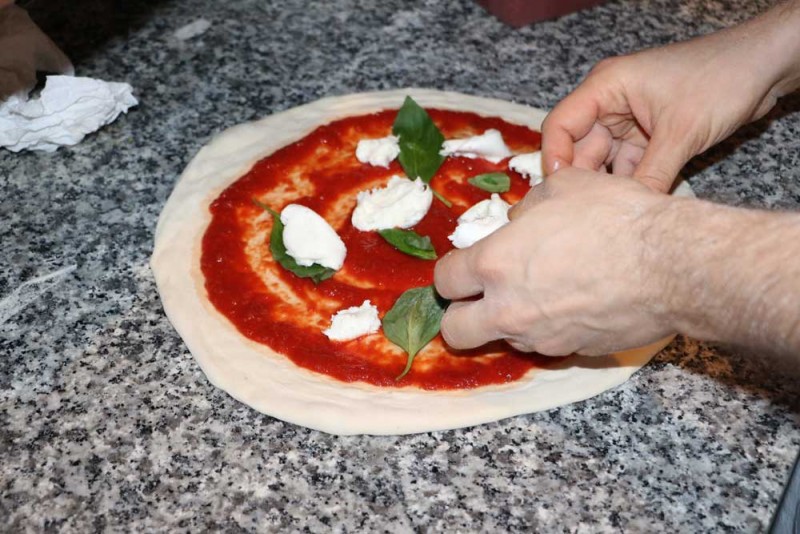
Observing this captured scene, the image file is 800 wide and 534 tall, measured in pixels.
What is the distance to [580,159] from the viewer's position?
1979 mm

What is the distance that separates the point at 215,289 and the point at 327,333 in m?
0.28

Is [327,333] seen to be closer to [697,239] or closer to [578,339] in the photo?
[578,339]

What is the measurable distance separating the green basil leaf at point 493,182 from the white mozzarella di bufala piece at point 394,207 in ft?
0.49

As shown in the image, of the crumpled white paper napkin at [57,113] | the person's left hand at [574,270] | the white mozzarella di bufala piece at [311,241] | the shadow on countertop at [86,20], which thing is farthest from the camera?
the shadow on countertop at [86,20]

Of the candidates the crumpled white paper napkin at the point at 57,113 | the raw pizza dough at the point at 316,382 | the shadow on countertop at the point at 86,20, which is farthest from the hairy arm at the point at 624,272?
the shadow on countertop at the point at 86,20

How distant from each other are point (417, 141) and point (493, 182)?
0.74 ft

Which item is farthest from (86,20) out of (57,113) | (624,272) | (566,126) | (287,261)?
(624,272)

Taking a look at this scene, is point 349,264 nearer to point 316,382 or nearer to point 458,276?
point 316,382

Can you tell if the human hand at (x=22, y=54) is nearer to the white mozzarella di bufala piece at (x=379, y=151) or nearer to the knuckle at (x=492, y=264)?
the white mozzarella di bufala piece at (x=379, y=151)

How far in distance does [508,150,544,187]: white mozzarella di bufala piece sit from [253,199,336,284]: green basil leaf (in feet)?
1.83

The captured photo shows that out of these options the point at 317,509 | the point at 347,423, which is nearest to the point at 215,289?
the point at 347,423

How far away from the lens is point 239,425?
5.71ft

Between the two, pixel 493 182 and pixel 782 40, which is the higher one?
pixel 782 40

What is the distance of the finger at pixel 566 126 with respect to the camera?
6.17ft
